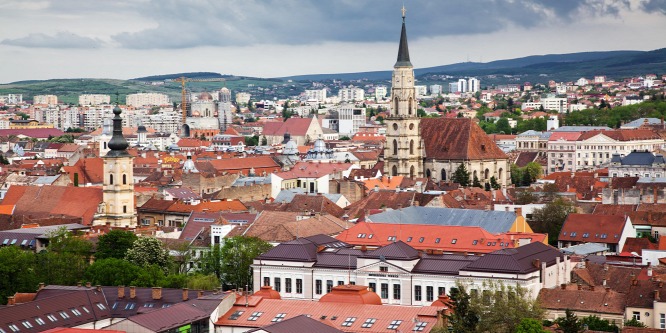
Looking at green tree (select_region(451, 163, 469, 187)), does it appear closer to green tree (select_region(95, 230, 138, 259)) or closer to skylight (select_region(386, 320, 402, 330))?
green tree (select_region(95, 230, 138, 259))

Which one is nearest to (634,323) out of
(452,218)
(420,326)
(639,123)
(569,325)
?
(569,325)

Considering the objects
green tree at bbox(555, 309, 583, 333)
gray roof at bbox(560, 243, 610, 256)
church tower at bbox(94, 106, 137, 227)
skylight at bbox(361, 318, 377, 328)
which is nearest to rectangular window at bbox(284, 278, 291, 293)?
skylight at bbox(361, 318, 377, 328)

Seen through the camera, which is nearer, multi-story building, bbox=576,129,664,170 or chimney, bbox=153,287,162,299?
chimney, bbox=153,287,162,299

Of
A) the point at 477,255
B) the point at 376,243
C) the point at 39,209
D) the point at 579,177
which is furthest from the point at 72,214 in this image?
the point at 579,177

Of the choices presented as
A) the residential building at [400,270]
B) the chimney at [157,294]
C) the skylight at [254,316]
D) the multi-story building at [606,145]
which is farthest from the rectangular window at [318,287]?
the multi-story building at [606,145]

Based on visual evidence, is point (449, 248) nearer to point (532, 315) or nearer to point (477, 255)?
point (477, 255)

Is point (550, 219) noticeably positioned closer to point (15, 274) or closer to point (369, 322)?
point (369, 322)

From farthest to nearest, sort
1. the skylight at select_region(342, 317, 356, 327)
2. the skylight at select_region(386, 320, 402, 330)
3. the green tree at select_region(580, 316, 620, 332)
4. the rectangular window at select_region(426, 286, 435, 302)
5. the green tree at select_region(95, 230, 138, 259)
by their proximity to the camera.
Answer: the green tree at select_region(95, 230, 138, 259)
the rectangular window at select_region(426, 286, 435, 302)
the green tree at select_region(580, 316, 620, 332)
the skylight at select_region(342, 317, 356, 327)
the skylight at select_region(386, 320, 402, 330)
